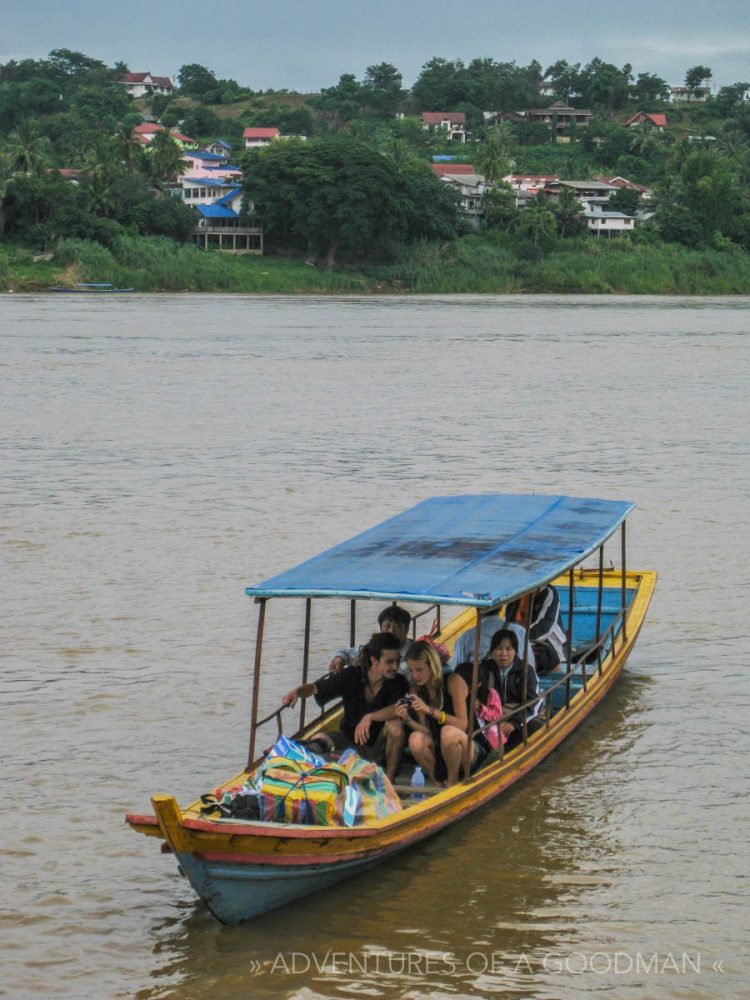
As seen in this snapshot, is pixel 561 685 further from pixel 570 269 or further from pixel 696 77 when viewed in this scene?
pixel 696 77

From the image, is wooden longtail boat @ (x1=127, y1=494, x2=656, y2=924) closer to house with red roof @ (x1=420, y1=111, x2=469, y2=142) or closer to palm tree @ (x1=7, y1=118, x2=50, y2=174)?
palm tree @ (x1=7, y1=118, x2=50, y2=174)

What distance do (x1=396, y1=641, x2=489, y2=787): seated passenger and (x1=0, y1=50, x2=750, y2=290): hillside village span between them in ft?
232

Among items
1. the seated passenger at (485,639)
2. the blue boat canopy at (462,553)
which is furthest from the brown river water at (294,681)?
the blue boat canopy at (462,553)

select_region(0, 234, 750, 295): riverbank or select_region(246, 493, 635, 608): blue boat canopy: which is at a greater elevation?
select_region(0, 234, 750, 295): riverbank

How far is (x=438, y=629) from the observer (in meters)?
10.2

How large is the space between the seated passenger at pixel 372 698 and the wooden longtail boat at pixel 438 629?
0.29 meters

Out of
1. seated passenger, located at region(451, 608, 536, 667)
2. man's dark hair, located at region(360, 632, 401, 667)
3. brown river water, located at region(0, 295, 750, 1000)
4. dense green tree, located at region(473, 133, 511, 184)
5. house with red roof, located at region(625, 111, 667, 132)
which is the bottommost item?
brown river water, located at region(0, 295, 750, 1000)

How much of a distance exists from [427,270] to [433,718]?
7870cm

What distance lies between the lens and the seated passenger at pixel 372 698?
794 cm

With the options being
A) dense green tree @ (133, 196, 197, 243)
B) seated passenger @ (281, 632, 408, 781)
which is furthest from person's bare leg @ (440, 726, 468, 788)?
dense green tree @ (133, 196, 197, 243)

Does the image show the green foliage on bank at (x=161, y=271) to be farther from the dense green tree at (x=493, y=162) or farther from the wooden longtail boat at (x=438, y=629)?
the wooden longtail boat at (x=438, y=629)

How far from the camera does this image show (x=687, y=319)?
2496 inches

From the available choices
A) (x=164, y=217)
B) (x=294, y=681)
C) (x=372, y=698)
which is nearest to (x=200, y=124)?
(x=164, y=217)

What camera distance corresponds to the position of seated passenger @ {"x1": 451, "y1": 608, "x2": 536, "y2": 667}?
9.09m
